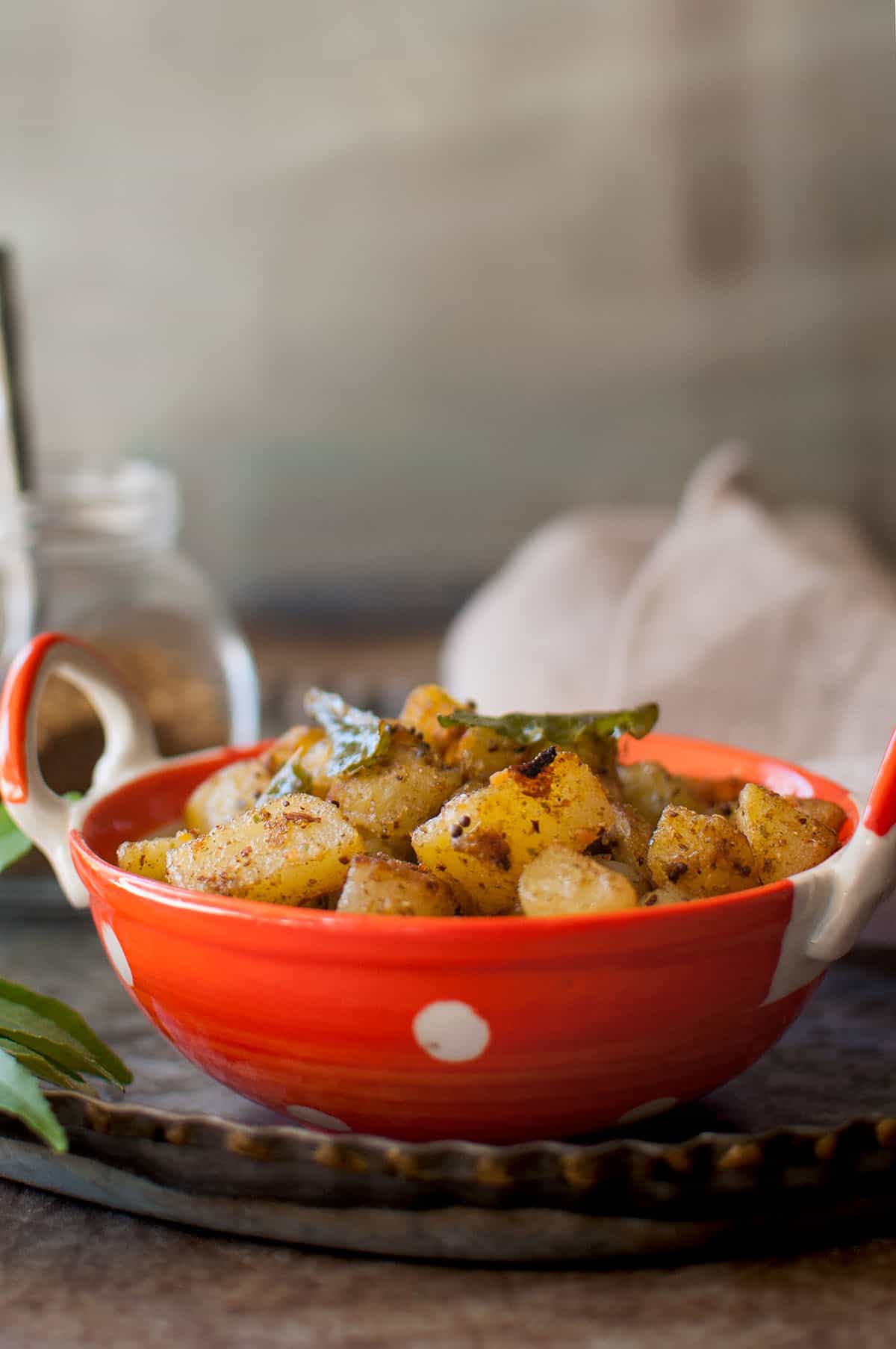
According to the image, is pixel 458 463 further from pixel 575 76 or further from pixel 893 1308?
pixel 893 1308

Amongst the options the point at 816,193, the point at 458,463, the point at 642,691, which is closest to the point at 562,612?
the point at 642,691

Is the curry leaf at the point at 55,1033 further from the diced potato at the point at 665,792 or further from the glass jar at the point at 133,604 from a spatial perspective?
the glass jar at the point at 133,604

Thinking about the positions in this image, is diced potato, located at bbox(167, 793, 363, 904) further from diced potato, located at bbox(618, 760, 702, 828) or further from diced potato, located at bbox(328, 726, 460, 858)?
diced potato, located at bbox(618, 760, 702, 828)

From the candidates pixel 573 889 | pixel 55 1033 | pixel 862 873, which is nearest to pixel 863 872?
pixel 862 873

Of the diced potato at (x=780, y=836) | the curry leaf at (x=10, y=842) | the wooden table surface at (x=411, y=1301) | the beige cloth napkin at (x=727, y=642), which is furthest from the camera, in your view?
the beige cloth napkin at (x=727, y=642)

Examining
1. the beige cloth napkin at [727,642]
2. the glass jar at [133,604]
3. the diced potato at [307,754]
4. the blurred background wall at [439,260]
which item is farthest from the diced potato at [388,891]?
the blurred background wall at [439,260]

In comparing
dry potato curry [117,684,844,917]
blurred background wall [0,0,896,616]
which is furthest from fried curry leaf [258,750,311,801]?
blurred background wall [0,0,896,616]
